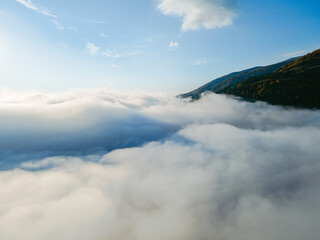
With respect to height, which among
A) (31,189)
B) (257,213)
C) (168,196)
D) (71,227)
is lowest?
(71,227)

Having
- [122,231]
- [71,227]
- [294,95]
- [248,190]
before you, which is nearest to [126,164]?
[122,231]

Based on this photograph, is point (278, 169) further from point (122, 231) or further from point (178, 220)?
point (122, 231)

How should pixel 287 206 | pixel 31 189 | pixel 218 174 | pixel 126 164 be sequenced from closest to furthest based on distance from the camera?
pixel 287 206 → pixel 218 174 → pixel 31 189 → pixel 126 164

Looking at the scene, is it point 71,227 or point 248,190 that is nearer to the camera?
point 248,190

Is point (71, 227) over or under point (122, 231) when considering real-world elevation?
under

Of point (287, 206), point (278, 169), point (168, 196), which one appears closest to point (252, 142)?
point (278, 169)

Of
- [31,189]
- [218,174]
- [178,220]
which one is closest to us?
[178,220]

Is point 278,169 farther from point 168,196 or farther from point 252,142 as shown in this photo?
point 168,196

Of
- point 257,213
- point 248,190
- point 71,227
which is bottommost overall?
point 71,227

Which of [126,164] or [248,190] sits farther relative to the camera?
[126,164]
